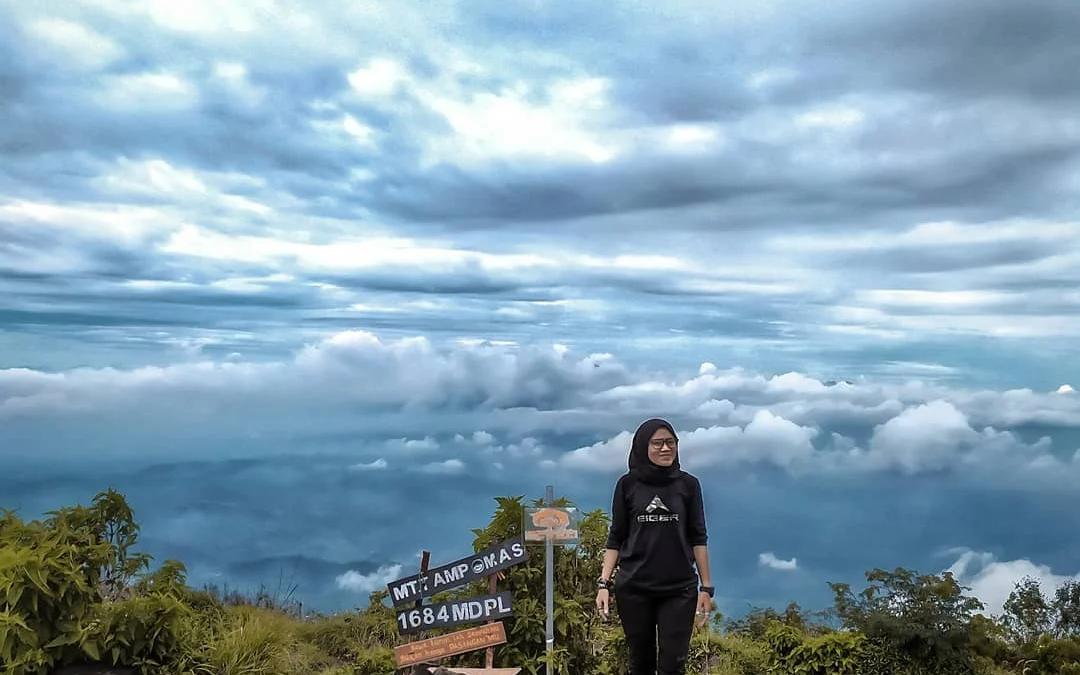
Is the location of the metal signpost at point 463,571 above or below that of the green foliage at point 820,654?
above

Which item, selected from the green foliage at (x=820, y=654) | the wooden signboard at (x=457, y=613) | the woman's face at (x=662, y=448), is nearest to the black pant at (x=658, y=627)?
the woman's face at (x=662, y=448)

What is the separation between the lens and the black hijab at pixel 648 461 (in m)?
6.43

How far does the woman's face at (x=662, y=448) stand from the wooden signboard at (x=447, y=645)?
85.8 inches

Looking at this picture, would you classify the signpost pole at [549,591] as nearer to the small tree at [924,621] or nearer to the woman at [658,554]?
the woman at [658,554]

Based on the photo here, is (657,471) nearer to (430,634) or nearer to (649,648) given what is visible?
(649,648)

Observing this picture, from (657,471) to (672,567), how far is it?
0.64 m

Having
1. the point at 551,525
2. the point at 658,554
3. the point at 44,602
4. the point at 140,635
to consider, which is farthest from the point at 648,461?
the point at 44,602

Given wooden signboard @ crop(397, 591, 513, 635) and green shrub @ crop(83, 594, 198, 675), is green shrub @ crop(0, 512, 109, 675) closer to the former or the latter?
green shrub @ crop(83, 594, 198, 675)

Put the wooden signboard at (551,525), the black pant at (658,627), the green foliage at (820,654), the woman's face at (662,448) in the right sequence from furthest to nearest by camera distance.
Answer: the green foliage at (820,654)
the wooden signboard at (551,525)
the woman's face at (662,448)
the black pant at (658,627)

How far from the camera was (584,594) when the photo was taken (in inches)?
324

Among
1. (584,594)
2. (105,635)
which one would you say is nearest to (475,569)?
(584,594)

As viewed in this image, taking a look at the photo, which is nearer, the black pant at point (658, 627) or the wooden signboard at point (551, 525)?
the black pant at point (658, 627)

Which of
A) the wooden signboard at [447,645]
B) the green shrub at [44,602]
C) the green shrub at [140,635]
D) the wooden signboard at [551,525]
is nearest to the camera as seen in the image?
the green shrub at [44,602]

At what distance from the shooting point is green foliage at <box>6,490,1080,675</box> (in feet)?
23.3
